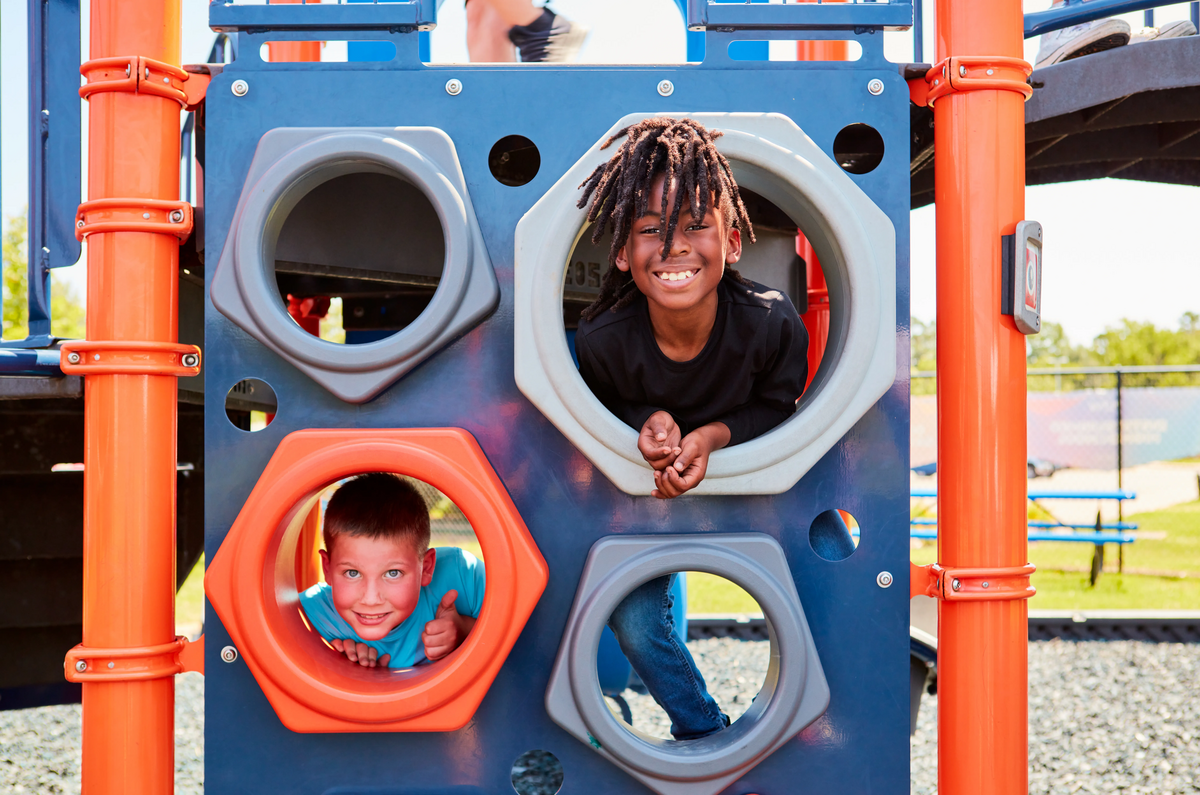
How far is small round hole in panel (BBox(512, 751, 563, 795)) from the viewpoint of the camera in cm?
286

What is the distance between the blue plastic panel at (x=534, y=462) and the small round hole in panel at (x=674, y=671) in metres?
0.16

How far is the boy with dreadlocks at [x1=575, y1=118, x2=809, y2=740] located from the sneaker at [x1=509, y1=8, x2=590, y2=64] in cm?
157

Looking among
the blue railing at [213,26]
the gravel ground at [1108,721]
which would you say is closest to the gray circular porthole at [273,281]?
the blue railing at [213,26]

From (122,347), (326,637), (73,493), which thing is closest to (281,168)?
(122,347)

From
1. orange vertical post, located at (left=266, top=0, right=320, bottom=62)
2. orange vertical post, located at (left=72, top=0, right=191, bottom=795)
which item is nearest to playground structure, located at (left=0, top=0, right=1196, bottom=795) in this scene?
orange vertical post, located at (left=72, top=0, right=191, bottom=795)

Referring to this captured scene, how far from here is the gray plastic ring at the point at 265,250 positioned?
144 cm

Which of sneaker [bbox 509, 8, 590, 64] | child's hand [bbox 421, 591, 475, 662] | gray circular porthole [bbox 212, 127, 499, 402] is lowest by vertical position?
child's hand [bbox 421, 591, 475, 662]

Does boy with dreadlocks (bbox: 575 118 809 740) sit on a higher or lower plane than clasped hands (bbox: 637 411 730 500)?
higher

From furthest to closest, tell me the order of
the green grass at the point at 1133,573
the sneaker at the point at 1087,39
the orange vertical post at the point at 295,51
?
the green grass at the point at 1133,573 < the orange vertical post at the point at 295,51 < the sneaker at the point at 1087,39

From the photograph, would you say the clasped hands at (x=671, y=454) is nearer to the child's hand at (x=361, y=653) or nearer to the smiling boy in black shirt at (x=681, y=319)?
the smiling boy in black shirt at (x=681, y=319)

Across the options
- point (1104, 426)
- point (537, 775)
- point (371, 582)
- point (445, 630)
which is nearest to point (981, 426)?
point (445, 630)

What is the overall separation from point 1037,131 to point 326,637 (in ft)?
7.38

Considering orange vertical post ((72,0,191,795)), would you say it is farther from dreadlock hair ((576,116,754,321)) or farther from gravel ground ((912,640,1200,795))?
gravel ground ((912,640,1200,795))

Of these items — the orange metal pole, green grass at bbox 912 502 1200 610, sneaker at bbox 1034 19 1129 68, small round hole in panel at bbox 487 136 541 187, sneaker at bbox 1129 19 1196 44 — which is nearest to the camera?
the orange metal pole
